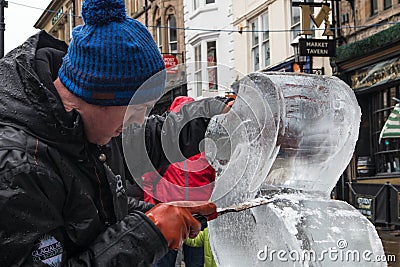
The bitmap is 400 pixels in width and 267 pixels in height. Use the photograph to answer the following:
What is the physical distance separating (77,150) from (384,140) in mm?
11020

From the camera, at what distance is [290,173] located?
8.05ft

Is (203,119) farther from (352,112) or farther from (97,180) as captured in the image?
(97,180)

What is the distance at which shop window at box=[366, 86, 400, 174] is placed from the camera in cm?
1158

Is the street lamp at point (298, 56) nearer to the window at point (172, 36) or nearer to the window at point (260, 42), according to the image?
the window at point (260, 42)

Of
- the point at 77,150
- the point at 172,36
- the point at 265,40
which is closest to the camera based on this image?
the point at 77,150

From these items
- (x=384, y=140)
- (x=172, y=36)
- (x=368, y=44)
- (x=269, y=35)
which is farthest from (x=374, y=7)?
(x=172, y=36)

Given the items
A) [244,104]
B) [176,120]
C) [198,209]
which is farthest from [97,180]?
[176,120]

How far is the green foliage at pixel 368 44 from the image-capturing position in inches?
435

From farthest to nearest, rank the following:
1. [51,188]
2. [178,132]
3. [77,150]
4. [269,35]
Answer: [269,35] → [178,132] → [77,150] → [51,188]

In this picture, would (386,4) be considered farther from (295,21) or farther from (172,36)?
(172,36)

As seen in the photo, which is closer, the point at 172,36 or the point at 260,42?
the point at 260,42

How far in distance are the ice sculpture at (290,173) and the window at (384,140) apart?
9.60 metres

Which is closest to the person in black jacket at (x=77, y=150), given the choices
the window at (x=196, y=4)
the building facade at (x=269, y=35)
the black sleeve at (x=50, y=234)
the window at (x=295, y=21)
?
the black sleeve at (x=50, y=234)

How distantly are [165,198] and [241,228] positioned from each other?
439 mm
